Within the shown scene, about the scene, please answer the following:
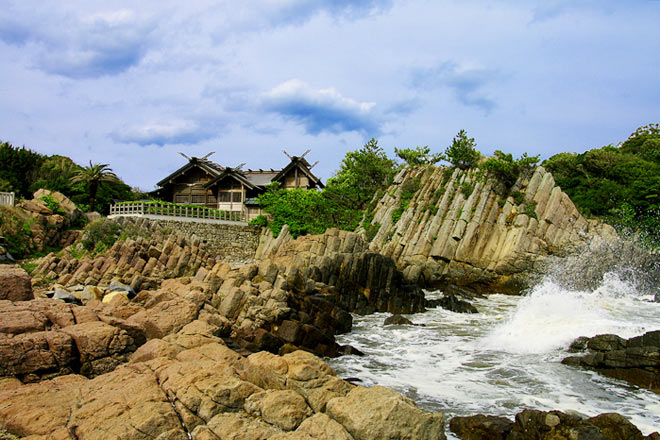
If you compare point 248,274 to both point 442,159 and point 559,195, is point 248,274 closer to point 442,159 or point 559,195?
point 559,195

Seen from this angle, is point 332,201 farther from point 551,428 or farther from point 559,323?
point 551,428

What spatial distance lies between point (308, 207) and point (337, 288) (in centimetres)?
1845

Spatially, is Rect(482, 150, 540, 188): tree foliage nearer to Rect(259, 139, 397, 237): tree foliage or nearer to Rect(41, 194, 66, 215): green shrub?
Rect(259, 139, 397, 237): tree foliage

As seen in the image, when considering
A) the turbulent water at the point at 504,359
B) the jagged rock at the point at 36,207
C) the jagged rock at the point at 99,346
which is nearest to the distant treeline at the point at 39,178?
the jagged rock at the point at 36,207

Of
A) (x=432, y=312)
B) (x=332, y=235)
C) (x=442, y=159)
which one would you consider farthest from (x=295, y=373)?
(x=442, y=159)

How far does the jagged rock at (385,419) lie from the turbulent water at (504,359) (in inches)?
125

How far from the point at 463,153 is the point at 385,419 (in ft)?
120

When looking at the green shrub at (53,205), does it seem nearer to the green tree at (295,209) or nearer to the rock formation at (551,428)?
the green tree at (295,209)

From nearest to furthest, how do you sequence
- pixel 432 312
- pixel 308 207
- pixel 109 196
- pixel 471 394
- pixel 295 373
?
1. pixel 295 373
2. pixel 471 394
3. pixel 432 312
4. pixel 308 207
5. pixel 109 196

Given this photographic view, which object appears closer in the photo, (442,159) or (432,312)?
(432,312)

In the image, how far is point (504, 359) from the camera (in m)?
12.7

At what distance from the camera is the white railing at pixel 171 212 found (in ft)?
123

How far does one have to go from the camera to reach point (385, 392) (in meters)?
6.27

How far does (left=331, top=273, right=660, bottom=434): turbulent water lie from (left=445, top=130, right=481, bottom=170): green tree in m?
19.7
